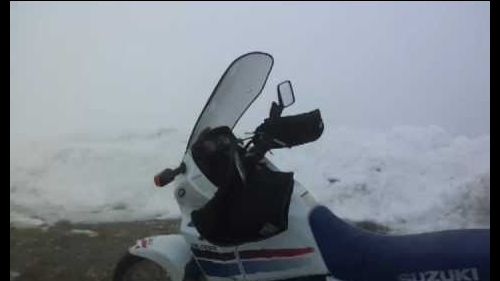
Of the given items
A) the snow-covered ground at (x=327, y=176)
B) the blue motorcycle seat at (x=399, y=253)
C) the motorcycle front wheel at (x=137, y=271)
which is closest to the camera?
the blue motorcycle seat at (x=399, y=253)

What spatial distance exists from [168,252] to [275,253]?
0.57 meters

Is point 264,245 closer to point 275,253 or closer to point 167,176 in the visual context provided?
point 275,253

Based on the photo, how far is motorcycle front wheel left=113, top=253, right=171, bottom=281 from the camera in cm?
327

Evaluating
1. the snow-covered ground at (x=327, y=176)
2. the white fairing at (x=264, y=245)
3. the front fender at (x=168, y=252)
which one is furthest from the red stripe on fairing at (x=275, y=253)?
the snow-covered ground at (x=327, y=176)

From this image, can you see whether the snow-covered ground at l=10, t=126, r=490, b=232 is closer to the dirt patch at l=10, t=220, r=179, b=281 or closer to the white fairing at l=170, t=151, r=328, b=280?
the dirt patch at l=10, t=220, r=179, b=281

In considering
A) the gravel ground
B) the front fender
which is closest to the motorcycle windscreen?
the front fender

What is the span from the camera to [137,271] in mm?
3307

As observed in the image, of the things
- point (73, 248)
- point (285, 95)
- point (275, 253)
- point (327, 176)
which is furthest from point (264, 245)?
point (327, 176)

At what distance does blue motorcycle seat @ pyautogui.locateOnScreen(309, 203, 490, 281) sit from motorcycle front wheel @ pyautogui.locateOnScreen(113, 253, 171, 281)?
973 mm

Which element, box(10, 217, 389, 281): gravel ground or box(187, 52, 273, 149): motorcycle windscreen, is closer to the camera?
box(187, 52, 273, 149): motorcycle windscreen

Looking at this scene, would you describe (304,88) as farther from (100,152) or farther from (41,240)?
(41,240)

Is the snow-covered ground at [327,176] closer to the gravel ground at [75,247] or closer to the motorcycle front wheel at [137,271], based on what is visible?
the gravel ground at [75,247]

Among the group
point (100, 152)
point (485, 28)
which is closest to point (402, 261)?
point (100, 152)

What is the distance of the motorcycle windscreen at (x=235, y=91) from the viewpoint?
3.10 meters
